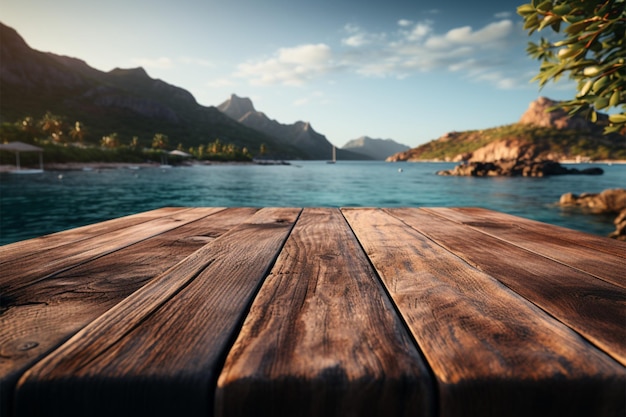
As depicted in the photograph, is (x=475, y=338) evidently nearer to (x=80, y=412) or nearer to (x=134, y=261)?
(x=80, y=412)

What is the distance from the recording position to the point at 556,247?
1217 millimetres

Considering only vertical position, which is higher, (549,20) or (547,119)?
(547,119)

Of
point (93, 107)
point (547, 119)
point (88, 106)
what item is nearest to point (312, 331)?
point (93, 107)

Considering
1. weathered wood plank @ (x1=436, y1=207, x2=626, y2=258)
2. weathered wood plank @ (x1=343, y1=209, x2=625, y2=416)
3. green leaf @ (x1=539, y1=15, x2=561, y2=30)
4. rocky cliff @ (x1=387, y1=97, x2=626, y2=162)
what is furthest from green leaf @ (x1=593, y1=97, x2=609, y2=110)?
rocky cliff @ (x1=387, y1=97, x2=626, y2=162)

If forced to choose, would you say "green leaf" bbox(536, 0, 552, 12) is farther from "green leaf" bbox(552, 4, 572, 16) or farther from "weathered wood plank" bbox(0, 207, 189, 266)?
"weathered wood plank" bbox(0, 207, 189, 266)

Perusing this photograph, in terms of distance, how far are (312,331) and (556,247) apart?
3.79ft

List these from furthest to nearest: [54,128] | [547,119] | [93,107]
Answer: [547,119]
[93,107]
[54,128]

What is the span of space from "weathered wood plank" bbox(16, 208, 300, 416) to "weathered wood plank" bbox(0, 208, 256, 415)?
0.11 ft

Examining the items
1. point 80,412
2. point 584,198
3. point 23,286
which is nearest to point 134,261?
point 23,286

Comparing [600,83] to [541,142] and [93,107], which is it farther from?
[93,107]

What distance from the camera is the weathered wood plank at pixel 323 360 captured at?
419mm

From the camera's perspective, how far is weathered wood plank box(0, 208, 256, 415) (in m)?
0.50

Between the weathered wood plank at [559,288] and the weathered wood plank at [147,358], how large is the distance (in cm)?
64

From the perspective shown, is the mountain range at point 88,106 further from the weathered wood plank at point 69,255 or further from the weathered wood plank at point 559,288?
the weathered wood plank at point 559,288
